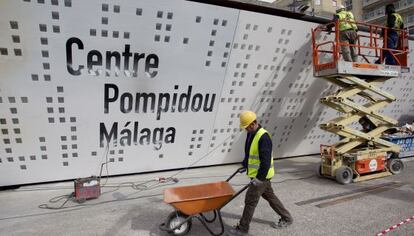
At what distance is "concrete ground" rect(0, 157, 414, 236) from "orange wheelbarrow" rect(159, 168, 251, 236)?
317 millimetres

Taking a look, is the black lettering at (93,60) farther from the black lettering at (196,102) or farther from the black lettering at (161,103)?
the black lettering at (196,102)

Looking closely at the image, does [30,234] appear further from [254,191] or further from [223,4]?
[223,4]

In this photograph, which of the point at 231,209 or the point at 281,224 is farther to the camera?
the point at 231,209

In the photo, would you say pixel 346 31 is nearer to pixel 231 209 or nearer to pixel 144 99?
pixel 144 99

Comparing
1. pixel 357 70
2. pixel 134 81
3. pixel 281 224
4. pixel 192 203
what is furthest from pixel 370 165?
pixel 134 81

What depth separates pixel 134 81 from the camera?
291 inches

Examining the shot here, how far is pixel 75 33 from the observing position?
257 inches

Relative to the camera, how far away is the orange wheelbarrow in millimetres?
4164

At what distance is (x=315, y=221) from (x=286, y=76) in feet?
16.5

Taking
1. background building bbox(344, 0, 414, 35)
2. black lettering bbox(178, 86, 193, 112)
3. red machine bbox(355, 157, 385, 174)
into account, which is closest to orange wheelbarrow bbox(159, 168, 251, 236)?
black lettering bbox(178, 86, 193, 112)

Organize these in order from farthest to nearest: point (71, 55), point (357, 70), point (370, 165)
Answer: point (370, 165) < point (357, 70) < point (71, 55)

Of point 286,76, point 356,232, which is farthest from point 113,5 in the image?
point 356,232

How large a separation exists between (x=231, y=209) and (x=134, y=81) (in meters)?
3.63

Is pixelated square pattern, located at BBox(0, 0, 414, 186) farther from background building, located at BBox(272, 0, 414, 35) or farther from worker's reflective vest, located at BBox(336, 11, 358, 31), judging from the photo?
background building, located at BBox(272, 0, 414, 35)
